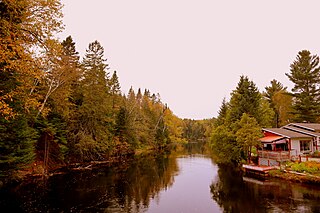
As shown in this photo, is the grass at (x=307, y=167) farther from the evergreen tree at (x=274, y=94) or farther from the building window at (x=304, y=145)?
the evergreen tree at (x=274, y=94)

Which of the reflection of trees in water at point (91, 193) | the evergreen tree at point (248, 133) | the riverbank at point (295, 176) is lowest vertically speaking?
the reflection of trees in water at point (91, 193)

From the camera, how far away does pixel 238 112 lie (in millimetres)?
30875

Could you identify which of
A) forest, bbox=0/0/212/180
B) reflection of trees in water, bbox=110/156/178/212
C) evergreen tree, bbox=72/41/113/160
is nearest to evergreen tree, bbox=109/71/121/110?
forest, bbox=0/0/212/180

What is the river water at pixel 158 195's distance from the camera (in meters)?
14.7

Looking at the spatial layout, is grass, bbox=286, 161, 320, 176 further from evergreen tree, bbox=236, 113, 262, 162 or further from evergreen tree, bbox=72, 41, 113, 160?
evergreen tree, bbox=72, 41, 113, 160

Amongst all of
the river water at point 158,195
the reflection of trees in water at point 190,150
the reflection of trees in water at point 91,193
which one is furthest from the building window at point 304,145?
the reflection of trees in water at point 190,150

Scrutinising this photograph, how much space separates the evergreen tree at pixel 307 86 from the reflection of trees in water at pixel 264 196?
981 inches

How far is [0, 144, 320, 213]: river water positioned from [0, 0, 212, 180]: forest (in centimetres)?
362

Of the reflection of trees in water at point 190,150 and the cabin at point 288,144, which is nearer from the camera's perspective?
the cabin at point 288,144

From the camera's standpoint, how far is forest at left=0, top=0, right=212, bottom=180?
8891mm

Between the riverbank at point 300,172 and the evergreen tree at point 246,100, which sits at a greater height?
the evergreen tree at point 246,100

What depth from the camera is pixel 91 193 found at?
59.2 feet

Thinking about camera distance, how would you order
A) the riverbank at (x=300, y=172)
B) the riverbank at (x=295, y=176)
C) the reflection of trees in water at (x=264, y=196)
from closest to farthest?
the reflection of trees in water at (x=264, y=196) < the riverbank at (x=295, y=176) < the riverbank at (x=300, y=172)

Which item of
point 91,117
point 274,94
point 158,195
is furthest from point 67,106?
point 274,94
